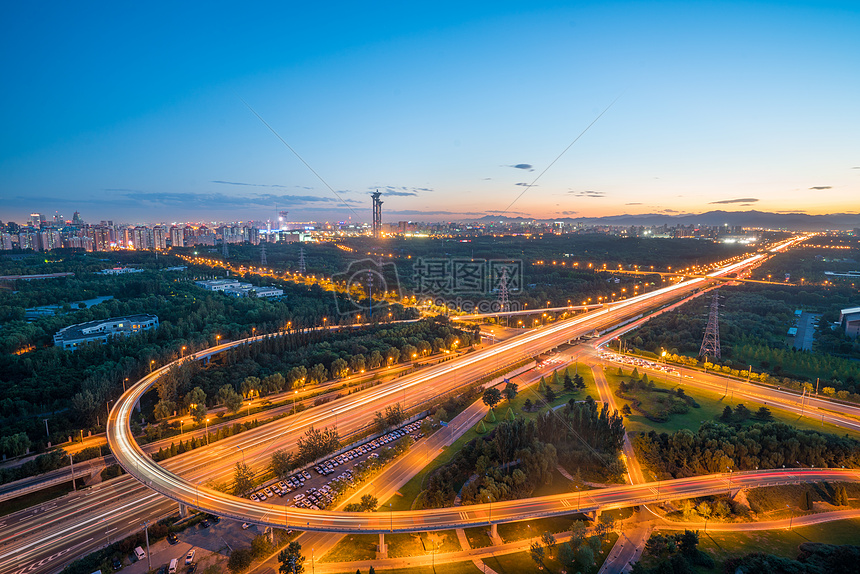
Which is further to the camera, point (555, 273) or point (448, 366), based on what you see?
point (555, 273)

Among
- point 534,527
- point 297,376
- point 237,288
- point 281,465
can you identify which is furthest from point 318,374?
point 237,288

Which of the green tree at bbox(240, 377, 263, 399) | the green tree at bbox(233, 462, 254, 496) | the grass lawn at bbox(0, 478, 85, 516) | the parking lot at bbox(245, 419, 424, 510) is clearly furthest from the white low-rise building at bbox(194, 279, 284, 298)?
the green tree at bbox(233, 462, 254, 496)

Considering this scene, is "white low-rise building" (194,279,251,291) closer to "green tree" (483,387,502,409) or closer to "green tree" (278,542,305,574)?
"green tree" (483,387,502,409)

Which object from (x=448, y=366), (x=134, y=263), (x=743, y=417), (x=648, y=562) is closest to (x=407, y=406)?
(x=448, y=366)

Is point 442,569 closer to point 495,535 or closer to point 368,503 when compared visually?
point 495,535

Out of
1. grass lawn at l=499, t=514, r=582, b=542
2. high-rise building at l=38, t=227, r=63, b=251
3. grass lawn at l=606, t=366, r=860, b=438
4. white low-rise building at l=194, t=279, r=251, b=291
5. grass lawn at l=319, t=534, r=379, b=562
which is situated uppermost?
high-rise building at l=38, t=227, r=63, b=251

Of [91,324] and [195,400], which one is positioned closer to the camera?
[195,400]

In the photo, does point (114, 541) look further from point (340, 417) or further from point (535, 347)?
point (535, 347)
